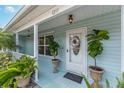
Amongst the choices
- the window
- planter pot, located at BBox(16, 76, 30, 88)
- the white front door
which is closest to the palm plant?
the window

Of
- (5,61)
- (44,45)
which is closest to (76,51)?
(44,45)

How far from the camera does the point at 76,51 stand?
6250 millimetres

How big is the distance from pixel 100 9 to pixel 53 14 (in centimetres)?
152

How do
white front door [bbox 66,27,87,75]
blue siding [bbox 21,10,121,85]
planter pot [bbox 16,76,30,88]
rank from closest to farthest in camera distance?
blue siding [bbox 21,10,121,85], planter pot [bbox 16,76,30,88], white front door [bbox 66,27,87,75]

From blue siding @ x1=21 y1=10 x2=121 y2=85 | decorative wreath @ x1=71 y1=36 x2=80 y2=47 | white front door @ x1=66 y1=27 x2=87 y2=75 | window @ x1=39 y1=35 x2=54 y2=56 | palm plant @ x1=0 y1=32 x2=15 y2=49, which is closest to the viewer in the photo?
blue siding @ x1=21 y1=10 x2=121 y2=85

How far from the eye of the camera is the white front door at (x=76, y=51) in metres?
5.68

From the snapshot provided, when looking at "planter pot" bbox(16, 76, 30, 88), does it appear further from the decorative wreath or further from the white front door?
the decorative wreath

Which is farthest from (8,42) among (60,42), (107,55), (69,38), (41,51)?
(107,55)

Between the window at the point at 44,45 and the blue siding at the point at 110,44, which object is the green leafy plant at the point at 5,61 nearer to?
the window at the point at 44,45

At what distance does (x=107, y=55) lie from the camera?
4684 mm

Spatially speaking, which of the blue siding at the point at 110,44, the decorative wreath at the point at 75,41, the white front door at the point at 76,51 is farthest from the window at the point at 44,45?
the blue siding at the point at 110,44

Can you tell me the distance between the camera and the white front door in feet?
18.6

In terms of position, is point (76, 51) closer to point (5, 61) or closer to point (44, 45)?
point (44, 45)
